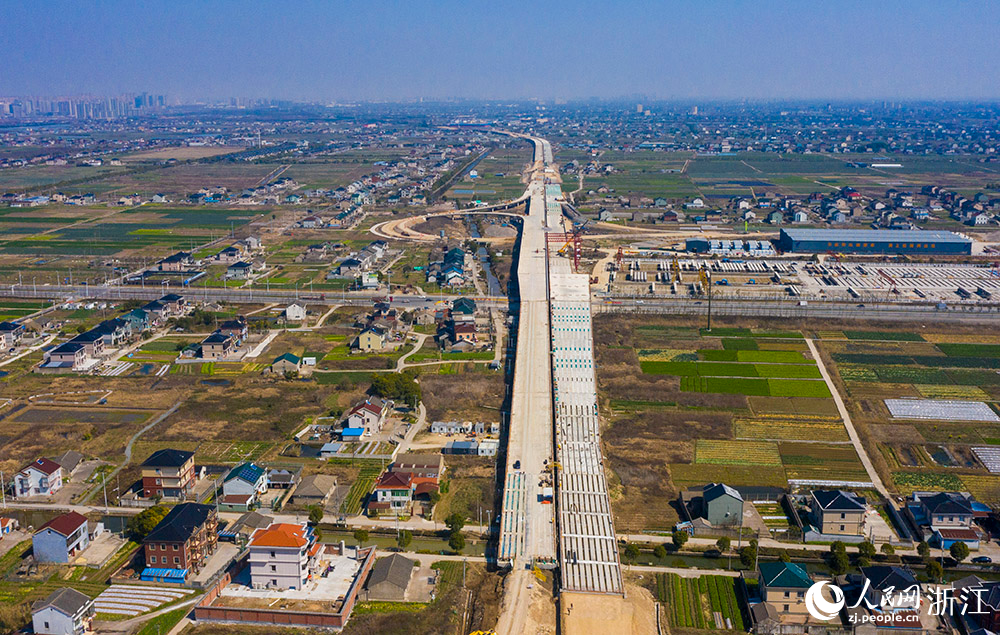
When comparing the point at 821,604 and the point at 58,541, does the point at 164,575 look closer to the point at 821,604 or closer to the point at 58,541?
the point at 58,541

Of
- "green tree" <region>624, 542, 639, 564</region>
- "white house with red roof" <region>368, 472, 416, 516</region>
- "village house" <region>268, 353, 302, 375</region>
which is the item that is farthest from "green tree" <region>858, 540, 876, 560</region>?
"village house" <region>268, 353, 302, 375</region>

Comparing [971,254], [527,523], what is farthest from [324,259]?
[971,254]

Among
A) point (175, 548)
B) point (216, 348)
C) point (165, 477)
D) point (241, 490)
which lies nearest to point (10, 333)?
point (216, 348)

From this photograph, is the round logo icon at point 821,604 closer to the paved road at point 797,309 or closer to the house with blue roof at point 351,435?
the house with blue roof at point 351,435

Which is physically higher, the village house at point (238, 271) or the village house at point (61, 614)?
the village house at point (238, 271)

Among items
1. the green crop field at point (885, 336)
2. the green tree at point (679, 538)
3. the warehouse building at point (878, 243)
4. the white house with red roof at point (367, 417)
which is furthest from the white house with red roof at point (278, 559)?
the warehouse building at point (878, 243)

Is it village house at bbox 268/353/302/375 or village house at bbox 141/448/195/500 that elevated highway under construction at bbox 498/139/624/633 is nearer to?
village house at bbox 268/353/302/375
